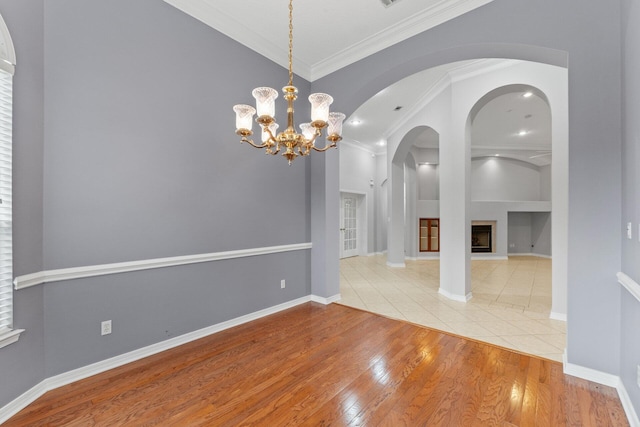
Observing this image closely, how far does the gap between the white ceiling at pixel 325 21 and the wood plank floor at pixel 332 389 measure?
3348 mm

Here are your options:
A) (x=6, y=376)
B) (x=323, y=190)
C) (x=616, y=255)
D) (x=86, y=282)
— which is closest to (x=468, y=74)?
(x=323, y=190)

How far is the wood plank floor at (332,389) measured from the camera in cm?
176

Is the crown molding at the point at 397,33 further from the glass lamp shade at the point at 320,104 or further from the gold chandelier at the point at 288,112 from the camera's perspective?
the glass lamp shade at the point at 320,104

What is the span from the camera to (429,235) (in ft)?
28.7

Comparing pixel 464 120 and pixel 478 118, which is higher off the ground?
pixel 478 118

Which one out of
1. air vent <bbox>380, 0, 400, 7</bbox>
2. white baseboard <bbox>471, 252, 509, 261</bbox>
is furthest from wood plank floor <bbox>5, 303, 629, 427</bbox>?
white baseboard <bbox>471, 252, 509, 261</bbox>

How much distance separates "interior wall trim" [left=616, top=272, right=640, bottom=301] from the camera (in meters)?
1.57

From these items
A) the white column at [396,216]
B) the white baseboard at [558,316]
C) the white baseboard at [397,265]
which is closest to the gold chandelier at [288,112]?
the white baseboard at [558,316]

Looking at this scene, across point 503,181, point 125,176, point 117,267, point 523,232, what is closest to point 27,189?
point 125,176

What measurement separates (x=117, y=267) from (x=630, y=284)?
3705 millimetres

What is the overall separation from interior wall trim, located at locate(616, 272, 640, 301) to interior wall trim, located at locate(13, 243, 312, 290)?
3.22 metres

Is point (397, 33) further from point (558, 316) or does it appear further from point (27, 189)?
point (558, 316)

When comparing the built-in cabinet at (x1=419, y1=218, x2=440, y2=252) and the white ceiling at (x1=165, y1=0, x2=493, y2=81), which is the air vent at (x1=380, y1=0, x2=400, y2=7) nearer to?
the white ceiling at (x1=165, y1=0, x2=493, y2=81)

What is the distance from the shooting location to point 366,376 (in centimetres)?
222
